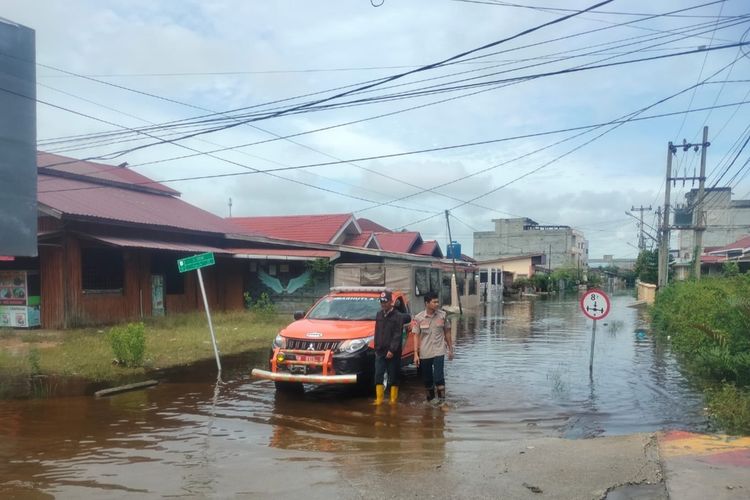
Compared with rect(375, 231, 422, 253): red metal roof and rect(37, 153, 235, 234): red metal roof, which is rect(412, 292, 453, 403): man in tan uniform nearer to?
rect(37, 153, 235, 234): red metal roof

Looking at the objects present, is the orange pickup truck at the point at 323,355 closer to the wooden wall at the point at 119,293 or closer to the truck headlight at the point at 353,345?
the truck headlight at the point at 353,345

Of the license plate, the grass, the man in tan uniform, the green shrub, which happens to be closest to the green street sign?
the grass

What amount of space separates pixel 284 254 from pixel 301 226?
8.89m

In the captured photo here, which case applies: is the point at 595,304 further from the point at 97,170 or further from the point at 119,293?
the point at 97,170

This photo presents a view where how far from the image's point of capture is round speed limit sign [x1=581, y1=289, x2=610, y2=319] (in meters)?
11.8

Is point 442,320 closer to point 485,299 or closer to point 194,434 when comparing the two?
point 194,434

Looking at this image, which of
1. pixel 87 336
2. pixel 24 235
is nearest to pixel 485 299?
pixel 87 336

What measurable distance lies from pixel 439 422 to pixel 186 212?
21.0m

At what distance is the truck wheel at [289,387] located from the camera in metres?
10.0

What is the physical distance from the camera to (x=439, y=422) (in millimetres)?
8156

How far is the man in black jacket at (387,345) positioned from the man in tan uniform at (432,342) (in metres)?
0.29

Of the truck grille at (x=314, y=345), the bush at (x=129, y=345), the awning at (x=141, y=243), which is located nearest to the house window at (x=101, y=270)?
the awning at (x=141, y=243)

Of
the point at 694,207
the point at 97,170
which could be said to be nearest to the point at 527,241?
the point at 694,207

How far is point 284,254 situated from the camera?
79.3 feet
